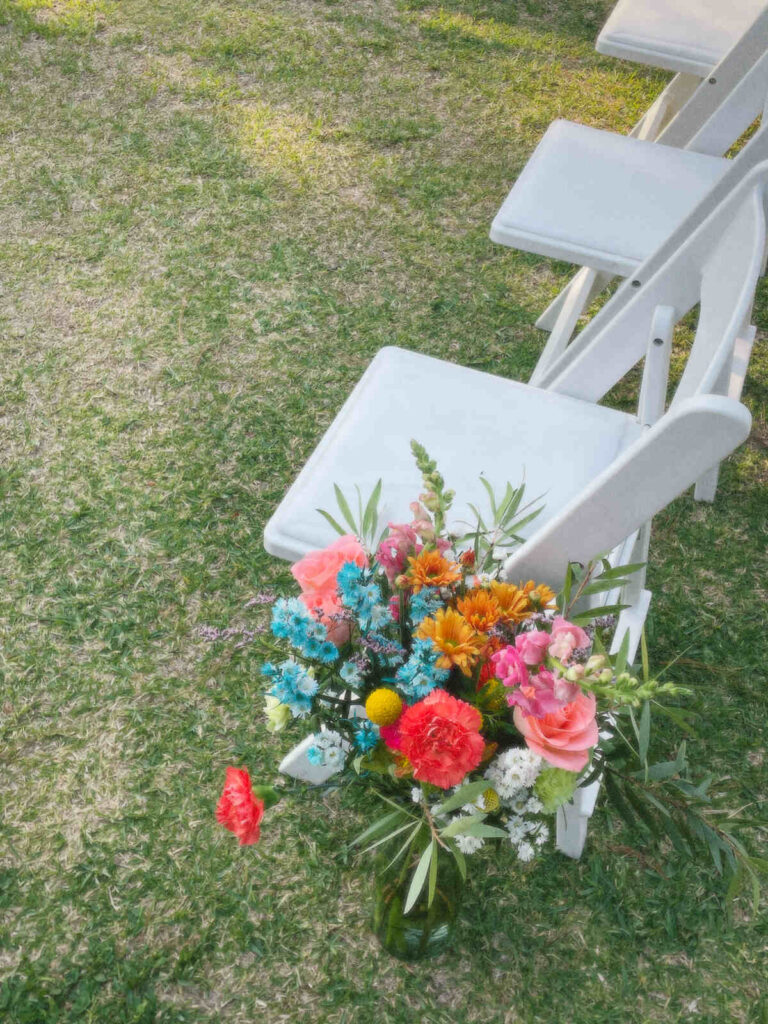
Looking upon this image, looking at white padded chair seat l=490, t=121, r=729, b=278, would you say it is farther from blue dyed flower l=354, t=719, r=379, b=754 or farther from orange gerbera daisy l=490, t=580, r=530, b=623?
blue dyed flower l=354, t=719, r=379, b=754

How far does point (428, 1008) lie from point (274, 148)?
2.70 meters

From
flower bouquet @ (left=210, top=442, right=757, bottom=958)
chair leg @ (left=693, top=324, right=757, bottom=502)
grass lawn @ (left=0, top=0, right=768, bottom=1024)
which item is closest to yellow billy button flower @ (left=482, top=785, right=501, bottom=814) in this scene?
flower bouquet @ (left=210, top=442, right=757, bottom=958)

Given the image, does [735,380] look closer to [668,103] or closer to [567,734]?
[668,103]

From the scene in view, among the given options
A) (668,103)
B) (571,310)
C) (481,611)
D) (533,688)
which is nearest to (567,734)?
(533,688)

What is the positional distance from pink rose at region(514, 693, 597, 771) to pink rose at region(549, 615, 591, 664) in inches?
2.0

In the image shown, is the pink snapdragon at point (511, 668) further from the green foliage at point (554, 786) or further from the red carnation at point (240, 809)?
the red carnation at point (240, 809)

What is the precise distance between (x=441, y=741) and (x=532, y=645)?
5.3 inches

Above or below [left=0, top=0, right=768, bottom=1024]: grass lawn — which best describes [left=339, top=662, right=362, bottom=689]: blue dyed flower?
above

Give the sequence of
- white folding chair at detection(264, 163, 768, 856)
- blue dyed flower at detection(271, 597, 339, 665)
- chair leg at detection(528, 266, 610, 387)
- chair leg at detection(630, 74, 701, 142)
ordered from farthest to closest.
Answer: chair leg at detection(630, 74, 701, 142)
chair leg at detection(528, 266, 610, 387)
white folding chair at detection(264, 163, 768, 856)
blue dyed flower at detection(271, 597, 339, 665)

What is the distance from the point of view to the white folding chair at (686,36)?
2339 millimetres

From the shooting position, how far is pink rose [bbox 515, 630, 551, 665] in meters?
0.98

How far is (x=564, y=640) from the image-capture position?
969 mm

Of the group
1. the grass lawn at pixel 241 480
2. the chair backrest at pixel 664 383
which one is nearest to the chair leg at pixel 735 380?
the grass lawn at pixel 241 480

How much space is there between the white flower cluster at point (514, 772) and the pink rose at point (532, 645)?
0.39 ft
